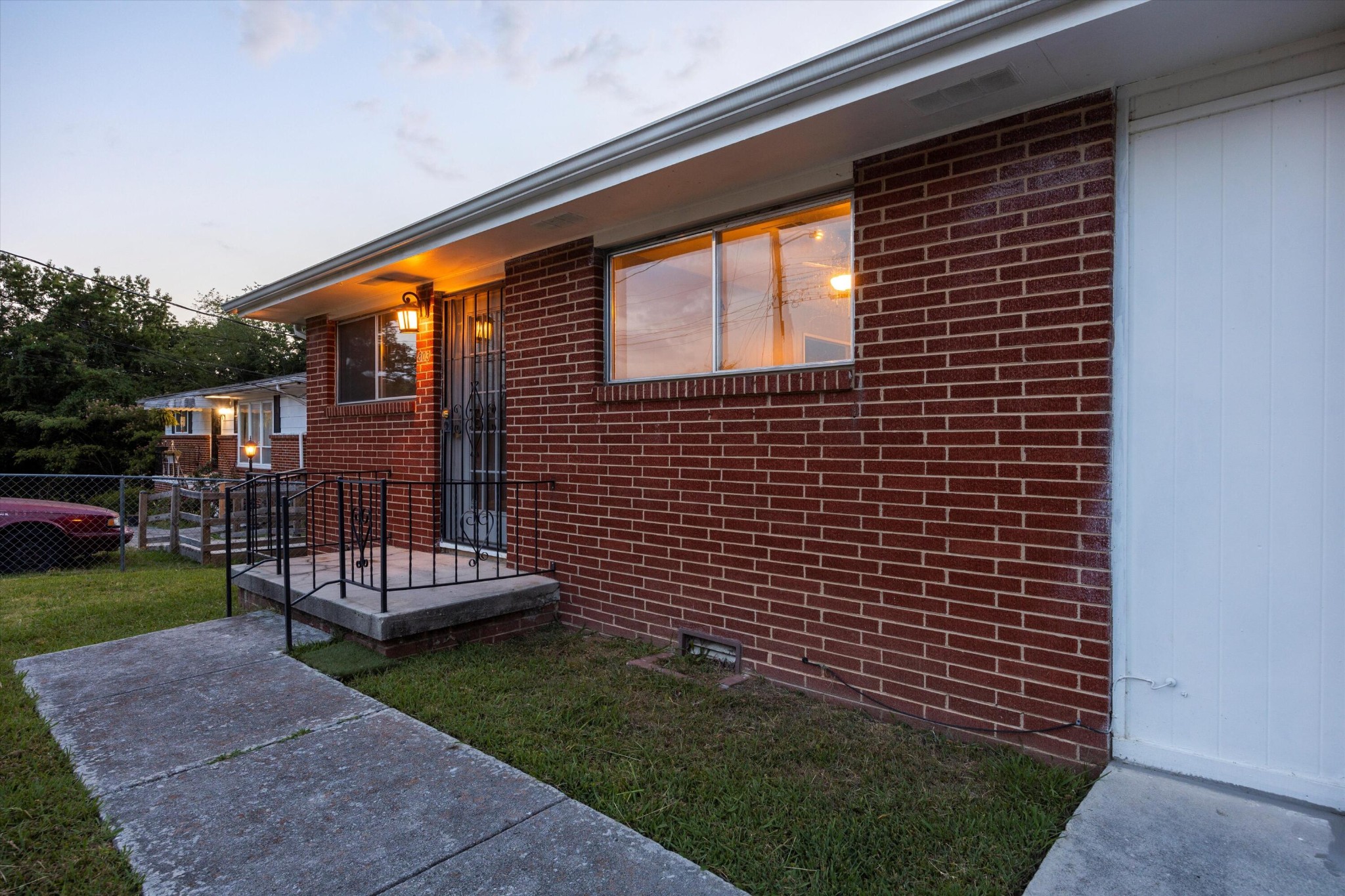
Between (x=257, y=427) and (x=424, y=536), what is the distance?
1774 cm

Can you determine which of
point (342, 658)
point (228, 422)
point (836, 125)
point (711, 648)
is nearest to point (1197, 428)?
point (836, 125)

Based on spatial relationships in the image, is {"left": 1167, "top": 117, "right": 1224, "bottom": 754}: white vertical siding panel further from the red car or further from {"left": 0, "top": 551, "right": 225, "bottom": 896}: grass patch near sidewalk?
the red car

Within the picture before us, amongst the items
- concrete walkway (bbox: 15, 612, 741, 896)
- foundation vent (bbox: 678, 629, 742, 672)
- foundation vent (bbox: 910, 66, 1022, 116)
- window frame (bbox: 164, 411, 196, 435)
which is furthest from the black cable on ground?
window frame (bbox: 164, 411, 196, 435)

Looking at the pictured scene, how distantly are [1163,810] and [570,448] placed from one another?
3.59m

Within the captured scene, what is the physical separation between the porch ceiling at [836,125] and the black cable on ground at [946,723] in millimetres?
2436

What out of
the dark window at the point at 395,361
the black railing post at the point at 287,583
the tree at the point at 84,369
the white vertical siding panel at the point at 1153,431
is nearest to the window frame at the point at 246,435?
the tree at the point at 84,369

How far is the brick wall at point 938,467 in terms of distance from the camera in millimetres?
2574

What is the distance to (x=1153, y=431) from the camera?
248 cm

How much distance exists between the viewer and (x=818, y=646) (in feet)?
10.9

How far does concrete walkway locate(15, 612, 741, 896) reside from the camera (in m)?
1.87

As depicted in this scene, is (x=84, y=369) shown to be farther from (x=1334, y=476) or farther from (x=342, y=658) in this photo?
(x=1334, y=476)

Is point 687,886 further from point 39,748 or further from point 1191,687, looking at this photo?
point 39,748

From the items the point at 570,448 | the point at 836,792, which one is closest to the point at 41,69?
the point at 570,448

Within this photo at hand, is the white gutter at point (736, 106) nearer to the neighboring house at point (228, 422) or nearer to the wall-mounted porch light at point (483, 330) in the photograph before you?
the wall-mounted porch light at point (483, 330)
